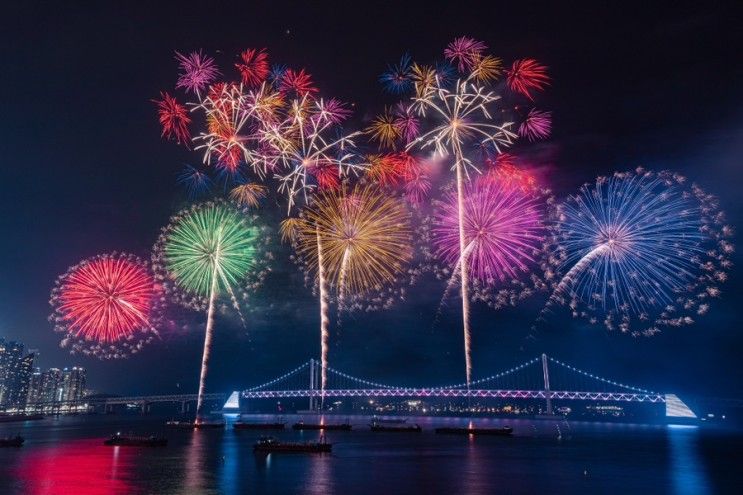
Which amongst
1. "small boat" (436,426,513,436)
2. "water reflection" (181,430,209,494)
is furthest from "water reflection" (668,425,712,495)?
"water reflection" (181,430,209,494)

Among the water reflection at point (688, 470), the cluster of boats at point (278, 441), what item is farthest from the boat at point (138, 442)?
the water reflection at point (688, 470)

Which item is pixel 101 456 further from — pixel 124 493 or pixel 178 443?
pixel 124 493

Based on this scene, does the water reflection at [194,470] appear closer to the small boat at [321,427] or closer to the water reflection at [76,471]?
the water reflection at [76,471]

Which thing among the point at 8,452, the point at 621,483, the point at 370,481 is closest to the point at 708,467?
the point at 621,483

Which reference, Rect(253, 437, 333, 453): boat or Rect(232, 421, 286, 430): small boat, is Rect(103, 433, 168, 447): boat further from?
Rect(232, 421, 286, 430): small boat

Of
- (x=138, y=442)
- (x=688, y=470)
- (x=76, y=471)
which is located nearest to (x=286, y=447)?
(x=76, y=471)
